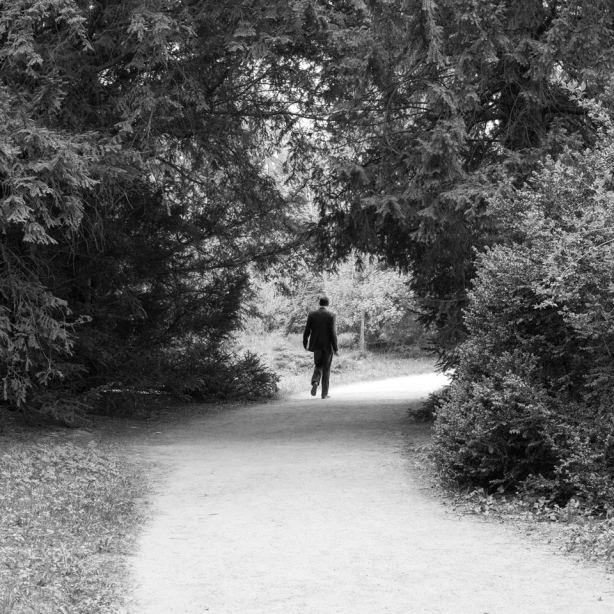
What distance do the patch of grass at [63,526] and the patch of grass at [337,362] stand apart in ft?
39.0

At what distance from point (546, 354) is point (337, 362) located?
2185 cm

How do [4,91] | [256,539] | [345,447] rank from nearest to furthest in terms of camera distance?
[256,539] < [4,91] < [345,447]

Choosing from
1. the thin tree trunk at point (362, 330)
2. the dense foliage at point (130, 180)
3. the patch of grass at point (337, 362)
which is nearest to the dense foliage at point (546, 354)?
the dense foliage at point (130, 180)

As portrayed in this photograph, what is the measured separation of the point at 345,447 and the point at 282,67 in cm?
527

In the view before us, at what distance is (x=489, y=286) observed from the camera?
26.3ft

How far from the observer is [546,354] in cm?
765

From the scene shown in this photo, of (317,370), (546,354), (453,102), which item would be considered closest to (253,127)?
(453,102)

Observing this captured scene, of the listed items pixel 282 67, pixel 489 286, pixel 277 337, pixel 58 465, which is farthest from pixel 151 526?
pixel 277 337

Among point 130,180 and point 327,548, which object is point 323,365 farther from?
point 327,548

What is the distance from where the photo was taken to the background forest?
24.6ft

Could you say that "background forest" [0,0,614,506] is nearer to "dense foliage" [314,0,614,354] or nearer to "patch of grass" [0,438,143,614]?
"dense foliage" [314,0,614,354]

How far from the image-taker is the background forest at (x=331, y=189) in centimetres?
750

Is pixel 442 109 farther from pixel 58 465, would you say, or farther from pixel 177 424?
pixel 177 424

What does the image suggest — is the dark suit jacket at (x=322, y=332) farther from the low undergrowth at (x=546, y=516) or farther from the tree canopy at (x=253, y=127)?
the low undergrowth at (x=546, y=516)
